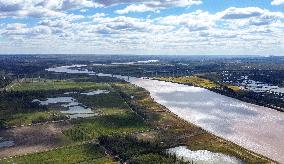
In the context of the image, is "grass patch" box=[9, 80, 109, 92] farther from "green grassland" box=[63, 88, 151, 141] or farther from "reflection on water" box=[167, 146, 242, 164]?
"reflection on water" box=[167, 146, 242, 164]

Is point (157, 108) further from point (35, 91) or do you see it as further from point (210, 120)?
point (35, 91)

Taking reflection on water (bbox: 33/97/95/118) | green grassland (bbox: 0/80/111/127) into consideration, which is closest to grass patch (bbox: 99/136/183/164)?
green grassland (bbox: 0/80/111/127)

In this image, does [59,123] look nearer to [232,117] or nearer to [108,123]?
[108,123]

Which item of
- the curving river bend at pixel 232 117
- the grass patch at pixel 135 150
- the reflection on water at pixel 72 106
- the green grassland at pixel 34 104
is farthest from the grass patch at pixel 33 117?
the curving river bend at pixel 232 117

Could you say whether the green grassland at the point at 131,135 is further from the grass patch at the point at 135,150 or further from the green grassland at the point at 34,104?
A: the green grassland at the point at 34,104

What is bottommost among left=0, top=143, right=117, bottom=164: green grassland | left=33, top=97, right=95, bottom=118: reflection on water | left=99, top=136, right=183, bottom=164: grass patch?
left=0, top=143, right=117, bottom=164: green grassland

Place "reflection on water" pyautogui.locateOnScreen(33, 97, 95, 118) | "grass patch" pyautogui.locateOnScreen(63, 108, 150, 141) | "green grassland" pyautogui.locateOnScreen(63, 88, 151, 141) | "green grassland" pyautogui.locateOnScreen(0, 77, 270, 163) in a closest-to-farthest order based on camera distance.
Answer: "green grassland" pyautogui.locateOnScreen(0, 77, 270, 163)
"grass patch" pyautogui.locateOnScreen(63, 108, 150, 141)
"green grassland" pyautogui.locateOnScreen(63, 88, 151, 141)
"reflection on water" pyautogui.locateOnScreen(33, 97, 95, 118)
